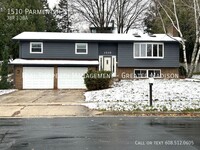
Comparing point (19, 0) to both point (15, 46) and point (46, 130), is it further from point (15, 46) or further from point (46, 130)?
point (46, 130)

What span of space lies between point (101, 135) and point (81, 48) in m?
27.6

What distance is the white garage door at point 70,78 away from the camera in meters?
35.5

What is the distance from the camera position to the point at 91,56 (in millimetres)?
38250

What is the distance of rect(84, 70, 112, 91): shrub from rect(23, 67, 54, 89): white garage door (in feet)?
21.0

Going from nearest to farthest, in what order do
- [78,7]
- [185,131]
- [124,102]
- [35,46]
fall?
1. [185,131]
2. [124,102]
3. [35,46]
4. [78,7]

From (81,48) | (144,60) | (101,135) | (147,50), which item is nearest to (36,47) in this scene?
(81,48)

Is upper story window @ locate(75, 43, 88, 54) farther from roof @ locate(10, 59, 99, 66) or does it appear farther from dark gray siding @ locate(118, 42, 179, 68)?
dark gray siding @ locate(118, 42, 179, 68)

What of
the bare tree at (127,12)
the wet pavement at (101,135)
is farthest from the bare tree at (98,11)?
the wet pavement at (101,135)

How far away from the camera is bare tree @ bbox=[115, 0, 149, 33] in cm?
5591

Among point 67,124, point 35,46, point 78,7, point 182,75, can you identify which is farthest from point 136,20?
point 67,124

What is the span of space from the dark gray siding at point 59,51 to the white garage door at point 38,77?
2.62 metres

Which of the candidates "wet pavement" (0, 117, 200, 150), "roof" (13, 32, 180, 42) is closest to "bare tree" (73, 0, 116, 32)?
"roof" (13, 32, 180, 42)

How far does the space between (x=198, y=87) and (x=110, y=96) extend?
23.3ft

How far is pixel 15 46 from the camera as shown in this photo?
47.4 meters
